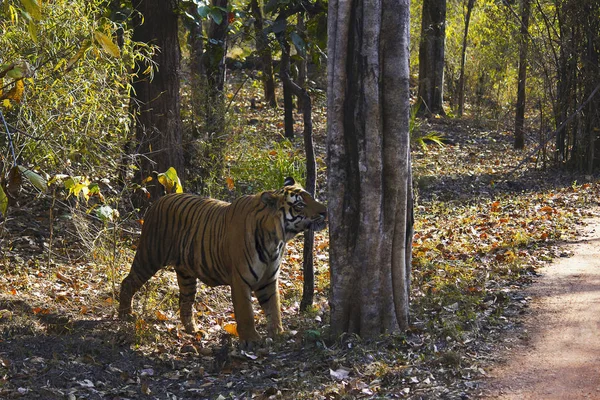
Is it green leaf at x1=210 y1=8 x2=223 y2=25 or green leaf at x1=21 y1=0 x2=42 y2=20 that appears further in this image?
green leaf at x1=210 y1=8 x2=223 y2=25

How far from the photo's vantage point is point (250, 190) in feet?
40.0

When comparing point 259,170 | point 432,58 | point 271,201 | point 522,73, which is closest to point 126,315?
point 271,201

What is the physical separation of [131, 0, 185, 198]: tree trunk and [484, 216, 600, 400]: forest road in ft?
15.5

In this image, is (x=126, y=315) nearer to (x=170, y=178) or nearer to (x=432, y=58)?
(x=170, y=178)

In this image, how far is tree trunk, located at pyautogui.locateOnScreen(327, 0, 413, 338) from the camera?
18.7 ft

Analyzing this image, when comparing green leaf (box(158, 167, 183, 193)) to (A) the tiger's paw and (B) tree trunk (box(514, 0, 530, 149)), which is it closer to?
(A) the tiger's paw

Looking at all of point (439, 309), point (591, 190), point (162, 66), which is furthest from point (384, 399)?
point (591, 190)

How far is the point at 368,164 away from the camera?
5746 millimetres

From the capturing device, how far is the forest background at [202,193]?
5535 mm

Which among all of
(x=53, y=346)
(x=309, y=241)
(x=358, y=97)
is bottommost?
(x=53, y=346)

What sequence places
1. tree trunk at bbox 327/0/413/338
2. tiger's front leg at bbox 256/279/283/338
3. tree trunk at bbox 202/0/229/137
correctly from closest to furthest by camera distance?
1. tree trunk at bbox 327/0/413/338
2. tiger's front leg at bbox 256/279/283/338
3. tree trunk at bbox 202/0/229/137

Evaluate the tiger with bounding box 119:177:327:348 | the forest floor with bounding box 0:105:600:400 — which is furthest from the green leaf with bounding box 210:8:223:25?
the forest floor with bounding box 0:105:600:400

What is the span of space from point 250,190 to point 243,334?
5802mm

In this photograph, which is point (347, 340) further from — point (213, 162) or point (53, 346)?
point (213, 162)
